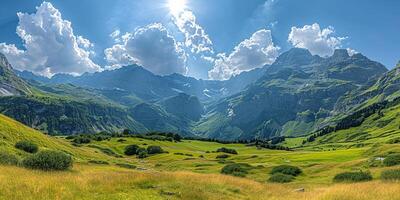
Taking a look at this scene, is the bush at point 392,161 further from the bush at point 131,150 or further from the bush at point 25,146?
the bush at point 131,150

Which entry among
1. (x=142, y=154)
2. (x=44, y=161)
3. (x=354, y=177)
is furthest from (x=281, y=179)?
(x=142, y=154)

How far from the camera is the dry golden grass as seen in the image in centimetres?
2216

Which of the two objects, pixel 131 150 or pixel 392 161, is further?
pixel 131 150

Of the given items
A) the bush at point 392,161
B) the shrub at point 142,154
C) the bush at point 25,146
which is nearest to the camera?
the bush at point 25,146

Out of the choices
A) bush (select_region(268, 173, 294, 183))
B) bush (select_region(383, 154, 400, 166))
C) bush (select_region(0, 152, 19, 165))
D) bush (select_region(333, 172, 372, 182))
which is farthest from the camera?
bush (select_region(383, 154, 400, 166))

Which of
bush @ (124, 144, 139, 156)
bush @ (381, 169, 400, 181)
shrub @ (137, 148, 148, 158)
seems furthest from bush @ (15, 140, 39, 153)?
bush @ (124, 144, 139, 156)

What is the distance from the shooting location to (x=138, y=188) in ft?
94.1

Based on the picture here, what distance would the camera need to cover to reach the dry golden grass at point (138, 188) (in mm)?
22156

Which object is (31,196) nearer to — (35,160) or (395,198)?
(35,160)

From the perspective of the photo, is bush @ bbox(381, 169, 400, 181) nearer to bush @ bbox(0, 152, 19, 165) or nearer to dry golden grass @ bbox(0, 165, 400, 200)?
dry golden grass @ bbox(0, 165, 400, 200)

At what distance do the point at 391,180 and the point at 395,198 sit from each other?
1217cm

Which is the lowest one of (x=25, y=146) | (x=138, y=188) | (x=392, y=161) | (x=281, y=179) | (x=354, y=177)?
(x=281, y=179)

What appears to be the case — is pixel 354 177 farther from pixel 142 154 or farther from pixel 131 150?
pixel 131 150

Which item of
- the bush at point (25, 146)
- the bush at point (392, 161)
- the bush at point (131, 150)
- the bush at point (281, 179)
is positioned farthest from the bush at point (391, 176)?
the bush at point (131, 150)
